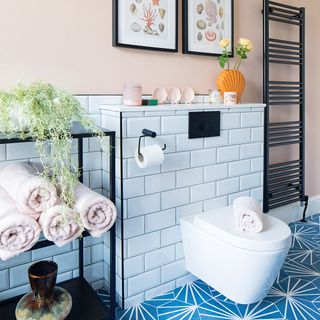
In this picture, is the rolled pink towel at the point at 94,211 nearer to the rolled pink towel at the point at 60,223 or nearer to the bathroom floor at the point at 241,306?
the rolled pink towel at the point at 60,223

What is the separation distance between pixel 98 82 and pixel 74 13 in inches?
13.7

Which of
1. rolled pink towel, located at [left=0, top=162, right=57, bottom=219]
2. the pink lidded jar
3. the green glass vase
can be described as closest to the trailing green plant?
rolled pink towel, located at [left=0, top=162, right=57, bottom=219]

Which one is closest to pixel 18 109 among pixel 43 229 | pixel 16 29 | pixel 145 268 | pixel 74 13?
pixel 43 229

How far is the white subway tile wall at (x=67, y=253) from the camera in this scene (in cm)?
165

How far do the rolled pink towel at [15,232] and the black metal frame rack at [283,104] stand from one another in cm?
177

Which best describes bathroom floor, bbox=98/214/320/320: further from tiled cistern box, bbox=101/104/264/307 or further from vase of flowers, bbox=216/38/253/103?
vase of flowers, bbox=216/38/253/103

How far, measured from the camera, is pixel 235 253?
63.1 inches

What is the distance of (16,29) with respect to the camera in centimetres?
159

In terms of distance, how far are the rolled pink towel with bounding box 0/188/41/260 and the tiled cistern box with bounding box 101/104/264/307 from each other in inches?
21.7

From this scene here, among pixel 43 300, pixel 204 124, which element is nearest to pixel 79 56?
pixel 204 124

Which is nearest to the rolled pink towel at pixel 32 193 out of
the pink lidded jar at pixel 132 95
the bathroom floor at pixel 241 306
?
the pink lidded jar at pixel 132 95

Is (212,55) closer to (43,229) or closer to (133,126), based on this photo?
(133,126)

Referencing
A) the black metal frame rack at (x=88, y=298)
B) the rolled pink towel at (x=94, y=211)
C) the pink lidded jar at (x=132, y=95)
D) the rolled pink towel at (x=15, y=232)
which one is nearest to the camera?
the rolled pink towel at (x=15, y=232)

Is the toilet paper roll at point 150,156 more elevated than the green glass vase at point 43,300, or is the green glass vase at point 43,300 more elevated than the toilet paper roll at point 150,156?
the toilet paper roll at point 150,156
